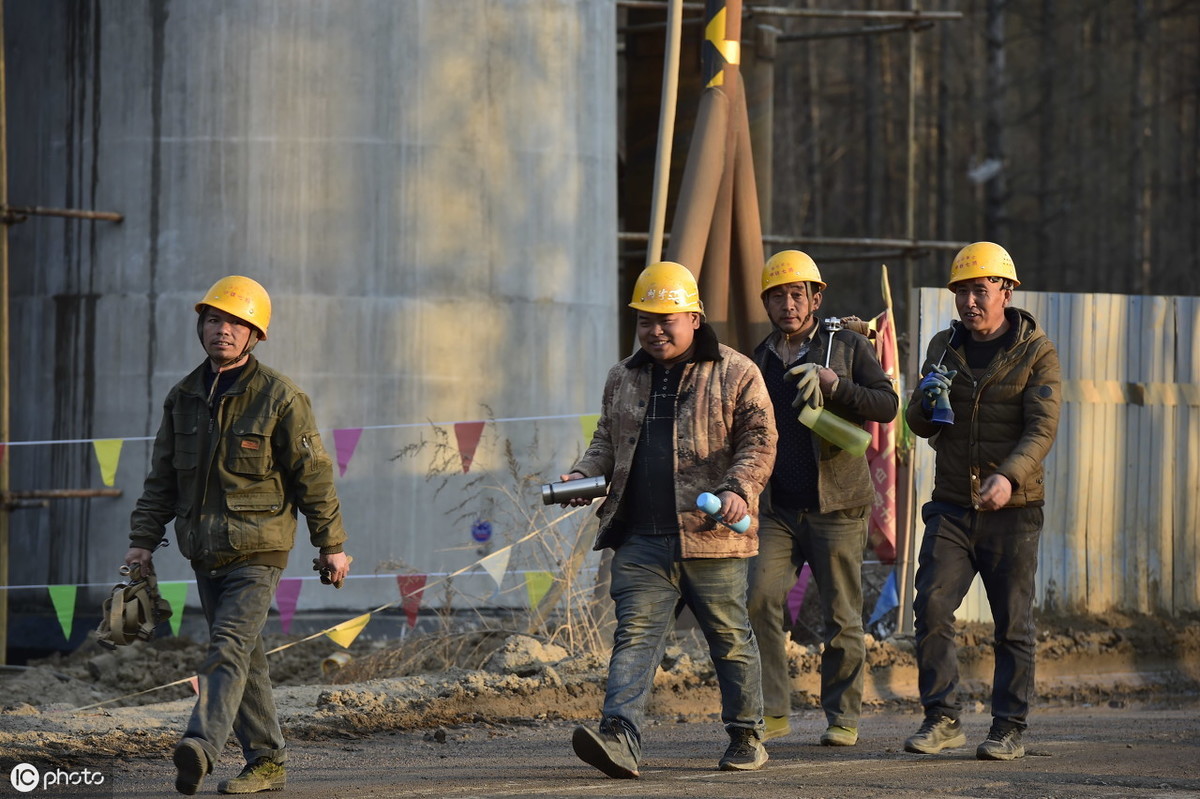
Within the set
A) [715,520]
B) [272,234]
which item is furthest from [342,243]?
[715,520]

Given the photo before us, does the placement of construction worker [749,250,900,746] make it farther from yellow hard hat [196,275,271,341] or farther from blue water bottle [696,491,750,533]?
yellow hard hat [196,275,271,341]

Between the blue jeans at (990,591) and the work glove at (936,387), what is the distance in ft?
1.52

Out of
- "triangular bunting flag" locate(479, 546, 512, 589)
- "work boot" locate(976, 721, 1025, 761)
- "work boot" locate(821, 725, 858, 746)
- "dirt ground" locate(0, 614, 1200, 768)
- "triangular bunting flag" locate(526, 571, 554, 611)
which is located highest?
"triangular bunting flag" locate(479, 546, 512, 589)

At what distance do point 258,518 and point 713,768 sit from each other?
2107mm

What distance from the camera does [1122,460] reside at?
38.1 ft

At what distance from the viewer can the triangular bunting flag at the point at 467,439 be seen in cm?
1102

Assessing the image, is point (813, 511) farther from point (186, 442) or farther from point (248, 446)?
point (186, 442)

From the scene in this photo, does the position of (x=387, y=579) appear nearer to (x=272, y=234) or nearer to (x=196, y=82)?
(x=272, y=234)

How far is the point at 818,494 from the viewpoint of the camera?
25.1 ft

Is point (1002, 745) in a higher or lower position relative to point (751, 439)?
lower

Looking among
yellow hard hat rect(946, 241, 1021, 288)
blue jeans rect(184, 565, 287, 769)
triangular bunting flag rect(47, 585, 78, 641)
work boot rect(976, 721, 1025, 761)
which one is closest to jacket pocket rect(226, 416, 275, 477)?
blue jeans rect(184, 565, 287, 769)

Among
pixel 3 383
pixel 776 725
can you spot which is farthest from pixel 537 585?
pixel 3 383

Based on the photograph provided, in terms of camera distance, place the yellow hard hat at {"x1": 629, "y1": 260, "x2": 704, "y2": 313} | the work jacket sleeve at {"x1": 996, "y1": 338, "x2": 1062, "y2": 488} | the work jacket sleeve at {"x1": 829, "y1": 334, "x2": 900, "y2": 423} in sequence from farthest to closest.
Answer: the work jacket sleeve at {"x1": 829, "y1": 334, "x2": 900, "y2": 423} → the work jacket sleeve at {"x1": 996, "y1": 338, "x2": 1062, "y2": 488} → the yellow hard hat at {"x1": 629, "y1": 260, "x2": 704, "y2": 313}

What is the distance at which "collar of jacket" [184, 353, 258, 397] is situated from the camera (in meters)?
6.52
